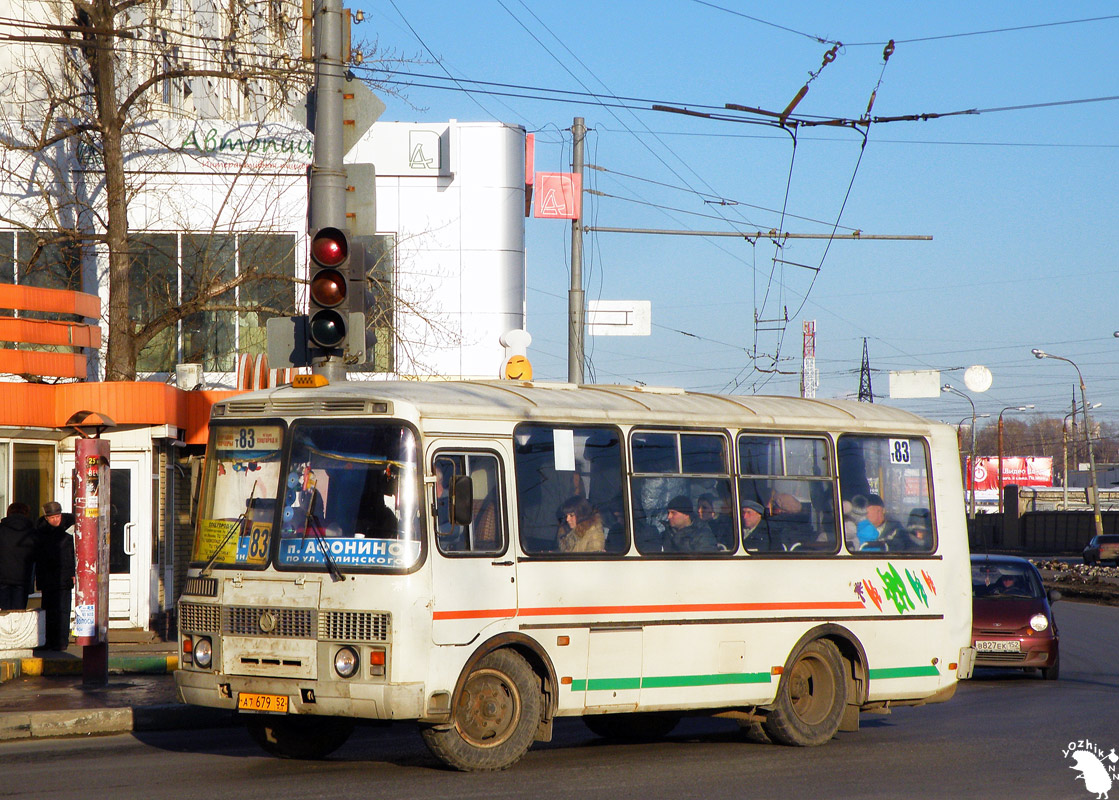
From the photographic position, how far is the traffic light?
1112 centimetres

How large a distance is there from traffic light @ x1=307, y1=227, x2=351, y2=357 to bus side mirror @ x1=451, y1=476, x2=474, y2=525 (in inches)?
102

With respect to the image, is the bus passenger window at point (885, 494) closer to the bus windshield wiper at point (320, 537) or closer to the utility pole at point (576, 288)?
the bus windshield wiper at point (320, 537)

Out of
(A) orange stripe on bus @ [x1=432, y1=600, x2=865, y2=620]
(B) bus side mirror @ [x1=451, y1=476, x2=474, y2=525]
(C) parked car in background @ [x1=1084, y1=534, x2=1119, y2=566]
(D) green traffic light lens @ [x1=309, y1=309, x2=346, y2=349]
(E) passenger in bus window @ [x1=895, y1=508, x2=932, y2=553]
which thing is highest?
(D) green traffic light lens @ [x1=309, y1=309, x2=346, y2=349]

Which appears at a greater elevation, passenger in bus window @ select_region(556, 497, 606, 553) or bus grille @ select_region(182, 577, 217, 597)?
passenger in bus window @ select_region(556, 497, 606, 553)

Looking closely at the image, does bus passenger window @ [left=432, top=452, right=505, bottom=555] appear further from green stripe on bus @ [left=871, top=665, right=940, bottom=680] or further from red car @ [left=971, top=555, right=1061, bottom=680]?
red car @ [left=971, top=555, right=1061, bottom=680]

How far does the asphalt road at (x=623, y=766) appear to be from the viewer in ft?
28.2

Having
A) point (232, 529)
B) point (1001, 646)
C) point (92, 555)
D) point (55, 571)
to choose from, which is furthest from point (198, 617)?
point (1001, 646)

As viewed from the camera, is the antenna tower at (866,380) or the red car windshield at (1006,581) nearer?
the red car windshield at (1006,581)

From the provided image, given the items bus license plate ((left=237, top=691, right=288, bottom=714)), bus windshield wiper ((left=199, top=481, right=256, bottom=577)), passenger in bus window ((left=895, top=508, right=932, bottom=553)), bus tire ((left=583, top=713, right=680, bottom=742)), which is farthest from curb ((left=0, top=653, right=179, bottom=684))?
passenger in bus window ((left=895, top=508, right=932, bottom=553))

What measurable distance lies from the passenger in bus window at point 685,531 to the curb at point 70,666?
20.3 feet

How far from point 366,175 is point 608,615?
4.56 m

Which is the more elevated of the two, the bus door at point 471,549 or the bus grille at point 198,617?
the bus door at point 471,549

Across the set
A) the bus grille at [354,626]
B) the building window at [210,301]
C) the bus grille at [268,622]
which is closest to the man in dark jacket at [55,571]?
the building window at [210,301]

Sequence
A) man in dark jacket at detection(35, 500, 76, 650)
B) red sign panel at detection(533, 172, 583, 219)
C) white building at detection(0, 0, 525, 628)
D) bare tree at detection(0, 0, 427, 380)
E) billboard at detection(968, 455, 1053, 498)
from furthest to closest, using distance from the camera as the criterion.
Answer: billboard at detection(968, 455, 1053, 498), red sign panel at detection(533, 172, 583, 219), bare tree at detection(0, 0, 427, 380), white building at detection(0, 0, 525, 628), man in dark jacket at detection(35, 500, 76, 650)
